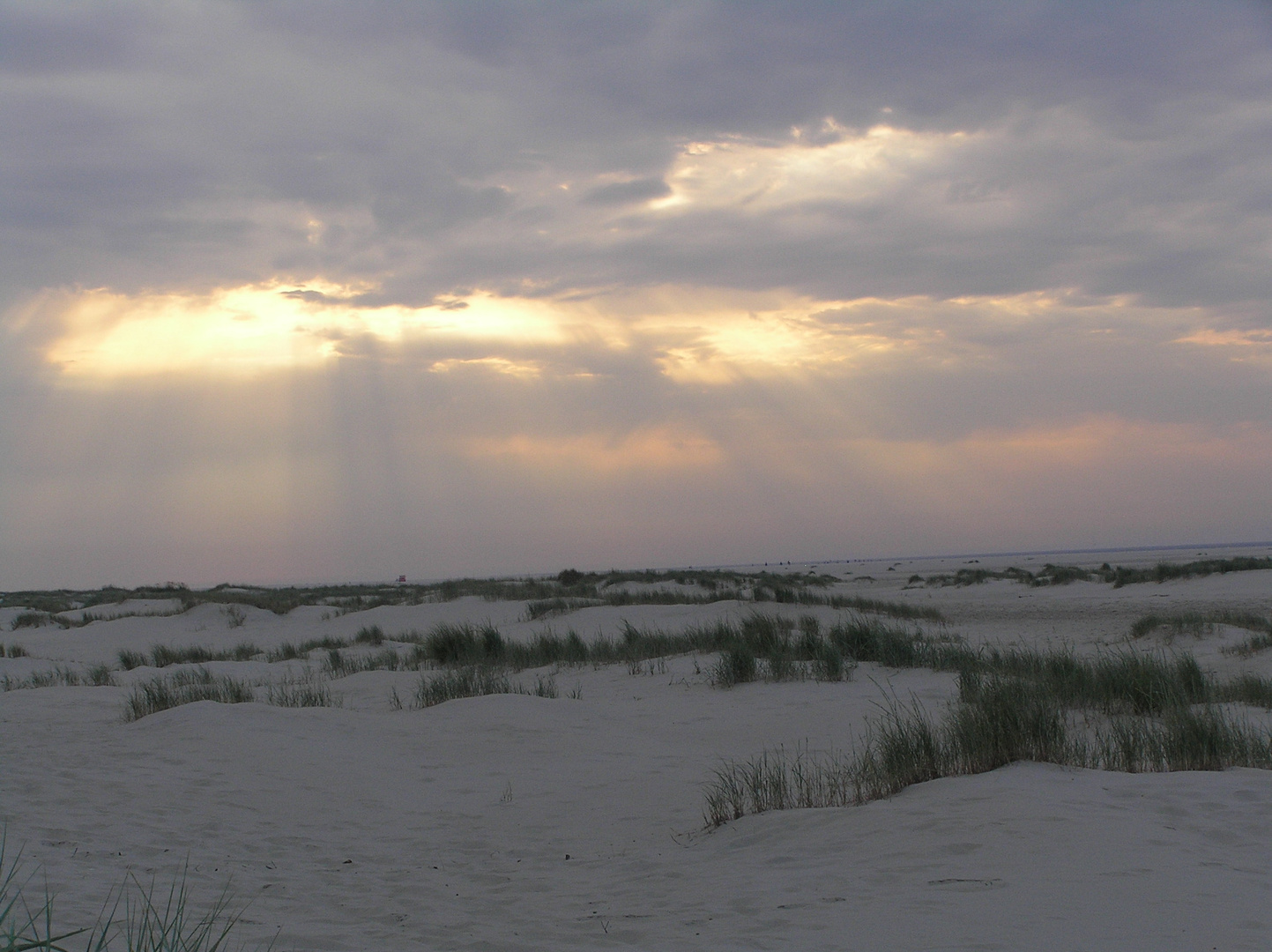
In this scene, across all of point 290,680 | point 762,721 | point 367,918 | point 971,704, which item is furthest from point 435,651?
point 367,918

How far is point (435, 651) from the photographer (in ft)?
55.1

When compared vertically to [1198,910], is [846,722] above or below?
below

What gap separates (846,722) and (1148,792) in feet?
13.2

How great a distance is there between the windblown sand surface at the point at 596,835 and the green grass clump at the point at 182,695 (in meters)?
0.38

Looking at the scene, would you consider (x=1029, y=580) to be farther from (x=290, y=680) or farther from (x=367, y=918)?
(x=367, y=918)

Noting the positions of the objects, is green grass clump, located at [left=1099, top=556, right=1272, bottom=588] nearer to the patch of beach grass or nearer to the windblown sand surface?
the patch of beach grass

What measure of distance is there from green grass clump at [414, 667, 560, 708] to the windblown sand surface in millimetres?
873

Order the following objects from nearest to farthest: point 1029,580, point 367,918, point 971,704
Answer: point 367,918, point 971,704, point 1029,580

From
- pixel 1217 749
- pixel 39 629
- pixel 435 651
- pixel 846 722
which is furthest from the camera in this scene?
pixel 39 629

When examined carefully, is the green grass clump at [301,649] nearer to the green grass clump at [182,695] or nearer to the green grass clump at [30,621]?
the green grass clump at [182,695]

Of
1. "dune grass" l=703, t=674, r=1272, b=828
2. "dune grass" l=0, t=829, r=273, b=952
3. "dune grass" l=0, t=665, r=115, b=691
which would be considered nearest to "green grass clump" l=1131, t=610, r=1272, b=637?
"dune grass" l=703, t=674, r=1272, b=828

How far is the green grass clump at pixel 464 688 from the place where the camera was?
37.2ft

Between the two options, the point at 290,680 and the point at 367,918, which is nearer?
the point at 367,918

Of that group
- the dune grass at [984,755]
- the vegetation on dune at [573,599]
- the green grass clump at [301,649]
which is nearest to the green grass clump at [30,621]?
the vegetation on dune at [573,599]
